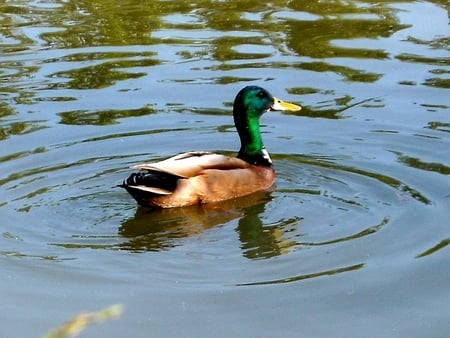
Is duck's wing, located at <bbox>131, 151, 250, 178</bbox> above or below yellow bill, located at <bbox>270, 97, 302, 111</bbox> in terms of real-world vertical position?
below

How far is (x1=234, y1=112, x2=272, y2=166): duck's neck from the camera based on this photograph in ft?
28.5

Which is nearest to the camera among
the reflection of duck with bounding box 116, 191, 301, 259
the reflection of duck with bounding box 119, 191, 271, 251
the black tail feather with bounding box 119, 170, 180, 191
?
the reflection of duck with bounding box 116, 191, 301, 259

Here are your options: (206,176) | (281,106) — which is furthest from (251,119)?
(206,176)

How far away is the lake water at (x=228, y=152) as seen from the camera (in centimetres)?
611

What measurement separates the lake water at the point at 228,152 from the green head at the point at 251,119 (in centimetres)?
30

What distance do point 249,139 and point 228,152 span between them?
0.46 metres

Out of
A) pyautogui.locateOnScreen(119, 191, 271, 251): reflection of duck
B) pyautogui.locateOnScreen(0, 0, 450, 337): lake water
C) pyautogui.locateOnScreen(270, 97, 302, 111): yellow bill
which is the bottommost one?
pyautogui.locateOnScreen(119, 191, 271, 251): reflection of duck

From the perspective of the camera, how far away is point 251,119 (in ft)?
29.1

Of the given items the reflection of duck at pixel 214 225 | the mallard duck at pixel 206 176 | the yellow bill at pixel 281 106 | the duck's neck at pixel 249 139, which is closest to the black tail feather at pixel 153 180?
the mallard duck at pixel 206 176

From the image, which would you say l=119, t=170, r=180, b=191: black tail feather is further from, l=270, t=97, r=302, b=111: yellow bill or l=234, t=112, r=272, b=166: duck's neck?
l=270, t=97, r=302, b=111: yellow bill

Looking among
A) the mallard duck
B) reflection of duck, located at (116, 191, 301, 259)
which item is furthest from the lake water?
the mallard duck

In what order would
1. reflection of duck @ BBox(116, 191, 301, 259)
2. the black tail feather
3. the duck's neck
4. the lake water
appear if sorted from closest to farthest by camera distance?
the lake water, reflection of duck @ BBox(116, 191, 301, 259), the black tail feather, the duck's neck

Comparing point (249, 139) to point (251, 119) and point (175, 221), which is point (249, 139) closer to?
point (251, 119)

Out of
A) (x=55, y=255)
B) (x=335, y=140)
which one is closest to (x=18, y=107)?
(x=335, y=140)
